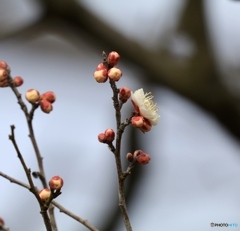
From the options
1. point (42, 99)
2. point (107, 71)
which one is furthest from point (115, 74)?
point (42, 99)

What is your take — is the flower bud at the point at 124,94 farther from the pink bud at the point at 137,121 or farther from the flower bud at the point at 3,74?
the flower bud at the point at 3,74

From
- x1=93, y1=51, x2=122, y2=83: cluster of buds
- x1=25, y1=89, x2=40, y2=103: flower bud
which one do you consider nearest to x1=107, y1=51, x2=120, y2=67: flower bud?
x1=93, y1=51, x2=122, y2=83: cluster of buds

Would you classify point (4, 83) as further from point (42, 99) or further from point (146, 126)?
point (146, 126)

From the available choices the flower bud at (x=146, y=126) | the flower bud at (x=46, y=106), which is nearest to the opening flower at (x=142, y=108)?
the flower bud at (x=146, y=126)

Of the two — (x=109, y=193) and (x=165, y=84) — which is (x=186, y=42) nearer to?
(x=165, y=84)

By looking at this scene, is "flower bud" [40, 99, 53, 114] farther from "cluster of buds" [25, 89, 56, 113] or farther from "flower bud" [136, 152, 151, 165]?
"flower bud" [136, 152, 151, 165]
